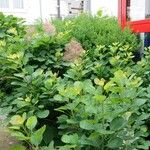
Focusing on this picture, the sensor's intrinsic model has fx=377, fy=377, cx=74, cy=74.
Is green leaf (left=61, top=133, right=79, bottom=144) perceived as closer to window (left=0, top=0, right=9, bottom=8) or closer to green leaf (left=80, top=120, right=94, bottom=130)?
green leaf (left=80, top=120, right=94, bottom=130)

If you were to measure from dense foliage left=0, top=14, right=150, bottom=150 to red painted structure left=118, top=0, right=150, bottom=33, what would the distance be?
6.51 feet

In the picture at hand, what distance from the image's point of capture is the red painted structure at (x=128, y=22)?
5.54m

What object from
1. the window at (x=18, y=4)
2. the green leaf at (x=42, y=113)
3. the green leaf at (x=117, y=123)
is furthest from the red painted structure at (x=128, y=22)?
the window at (x=18, y=4)

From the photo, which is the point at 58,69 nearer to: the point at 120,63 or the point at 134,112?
the point at 120,63

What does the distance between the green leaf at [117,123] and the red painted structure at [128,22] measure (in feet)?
13.1

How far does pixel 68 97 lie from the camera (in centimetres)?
185

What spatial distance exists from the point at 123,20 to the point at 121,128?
4901 mm

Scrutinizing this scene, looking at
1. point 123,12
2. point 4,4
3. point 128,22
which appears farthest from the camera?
point 4,4

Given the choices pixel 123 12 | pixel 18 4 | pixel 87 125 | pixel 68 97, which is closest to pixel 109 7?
pixel 123 12

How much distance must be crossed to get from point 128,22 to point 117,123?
4674mm

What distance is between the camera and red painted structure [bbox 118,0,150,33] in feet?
18.2

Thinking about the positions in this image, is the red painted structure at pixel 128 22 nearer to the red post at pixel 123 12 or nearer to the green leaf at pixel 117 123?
the red post at pixel 123 12

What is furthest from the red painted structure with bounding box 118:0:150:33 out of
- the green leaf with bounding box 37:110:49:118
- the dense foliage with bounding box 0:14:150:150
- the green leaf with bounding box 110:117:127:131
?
the green leaf with bounding box 110:117:127:131

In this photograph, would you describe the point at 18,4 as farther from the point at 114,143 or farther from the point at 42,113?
the point at 114,143
